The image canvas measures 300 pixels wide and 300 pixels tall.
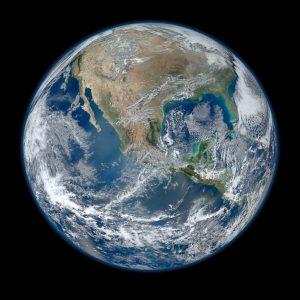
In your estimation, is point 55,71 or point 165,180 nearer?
point 165,180

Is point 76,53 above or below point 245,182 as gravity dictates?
above

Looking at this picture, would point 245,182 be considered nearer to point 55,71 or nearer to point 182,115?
point 182,115

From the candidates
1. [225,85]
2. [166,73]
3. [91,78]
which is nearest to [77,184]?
[91,78]

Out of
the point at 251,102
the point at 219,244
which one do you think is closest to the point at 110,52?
the point at 251,102

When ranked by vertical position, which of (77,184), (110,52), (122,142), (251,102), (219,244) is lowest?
(219,244)

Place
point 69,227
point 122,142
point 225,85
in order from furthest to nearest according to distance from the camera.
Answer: point 69,227 → point 225,85 → point 122,142

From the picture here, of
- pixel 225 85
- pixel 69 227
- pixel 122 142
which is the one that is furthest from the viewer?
pixel 69 227
